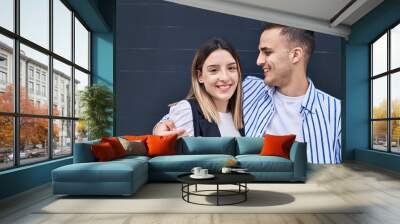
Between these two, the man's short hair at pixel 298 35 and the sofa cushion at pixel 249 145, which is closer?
the sofa cushion at pixel 249 145

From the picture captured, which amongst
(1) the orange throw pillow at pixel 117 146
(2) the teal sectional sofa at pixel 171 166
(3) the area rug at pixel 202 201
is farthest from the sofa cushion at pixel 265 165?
(1) the orange throw pillow at pixel 117 146

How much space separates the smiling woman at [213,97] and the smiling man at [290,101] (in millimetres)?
229

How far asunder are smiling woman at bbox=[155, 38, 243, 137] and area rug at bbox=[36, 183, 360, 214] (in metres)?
2.45

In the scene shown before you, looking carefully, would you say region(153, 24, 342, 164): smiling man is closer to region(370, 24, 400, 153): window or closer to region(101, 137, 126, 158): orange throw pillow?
region(370, 24, 400, 153): window

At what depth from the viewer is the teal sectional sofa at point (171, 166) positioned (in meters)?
4.83

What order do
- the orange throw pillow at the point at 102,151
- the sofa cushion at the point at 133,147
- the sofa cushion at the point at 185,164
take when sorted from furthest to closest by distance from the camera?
the sofa cushion at the point at 133,147 → the sofa cushion at the point at 185,164 → the orange throw pillow at the point at 102,151

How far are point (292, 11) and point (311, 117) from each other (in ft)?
7.18

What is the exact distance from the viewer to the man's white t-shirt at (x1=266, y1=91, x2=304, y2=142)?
7933 millimetres

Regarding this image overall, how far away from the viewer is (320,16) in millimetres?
7742

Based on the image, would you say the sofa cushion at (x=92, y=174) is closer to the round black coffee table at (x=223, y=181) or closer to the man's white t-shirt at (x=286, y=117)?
the round black coffee table at (x=223, y=181)

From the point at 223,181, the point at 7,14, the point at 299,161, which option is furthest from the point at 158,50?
the point at 223,181

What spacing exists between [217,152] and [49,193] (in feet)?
9.29

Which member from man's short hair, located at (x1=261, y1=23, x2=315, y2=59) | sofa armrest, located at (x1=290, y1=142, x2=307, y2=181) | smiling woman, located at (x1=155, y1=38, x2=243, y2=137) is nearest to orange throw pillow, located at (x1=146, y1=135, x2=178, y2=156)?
smiling woman, located at (x1=155, y1=38, x2=243, y2=137)

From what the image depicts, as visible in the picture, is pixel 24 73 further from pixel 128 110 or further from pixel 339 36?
pixel 339 36
